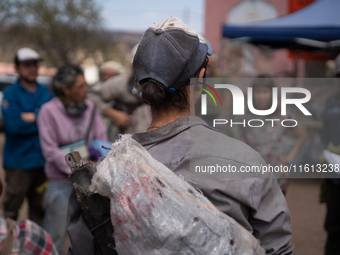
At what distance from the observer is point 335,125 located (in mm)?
3803

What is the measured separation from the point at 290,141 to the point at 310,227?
73.4 inches

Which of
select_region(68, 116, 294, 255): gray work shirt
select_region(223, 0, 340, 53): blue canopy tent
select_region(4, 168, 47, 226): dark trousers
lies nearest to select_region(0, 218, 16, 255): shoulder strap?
select_region(68, 116, 294, 255): gray work shirt

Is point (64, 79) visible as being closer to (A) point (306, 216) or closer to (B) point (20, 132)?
(B) point (20, 132)

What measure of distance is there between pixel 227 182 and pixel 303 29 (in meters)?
5.31

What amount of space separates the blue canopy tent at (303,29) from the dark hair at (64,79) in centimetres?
326

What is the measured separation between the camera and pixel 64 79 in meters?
3.84

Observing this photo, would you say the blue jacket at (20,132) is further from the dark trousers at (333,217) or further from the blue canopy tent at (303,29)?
the blue canopy tent at (303,29)

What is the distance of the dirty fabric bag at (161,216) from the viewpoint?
3.76 ft

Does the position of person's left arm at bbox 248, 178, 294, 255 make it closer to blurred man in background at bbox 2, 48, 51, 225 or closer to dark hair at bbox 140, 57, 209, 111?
dark hair at bbox 140, 57, 209, 111

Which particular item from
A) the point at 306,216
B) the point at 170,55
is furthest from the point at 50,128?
the point at 306,216

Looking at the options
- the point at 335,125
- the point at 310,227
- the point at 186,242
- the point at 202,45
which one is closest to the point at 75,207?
the point at 186,242

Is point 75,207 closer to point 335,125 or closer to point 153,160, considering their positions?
point 153,160

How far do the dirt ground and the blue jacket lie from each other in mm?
1104

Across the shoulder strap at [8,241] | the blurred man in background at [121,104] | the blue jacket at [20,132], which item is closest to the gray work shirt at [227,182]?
the shoulder strap at [8,241]
